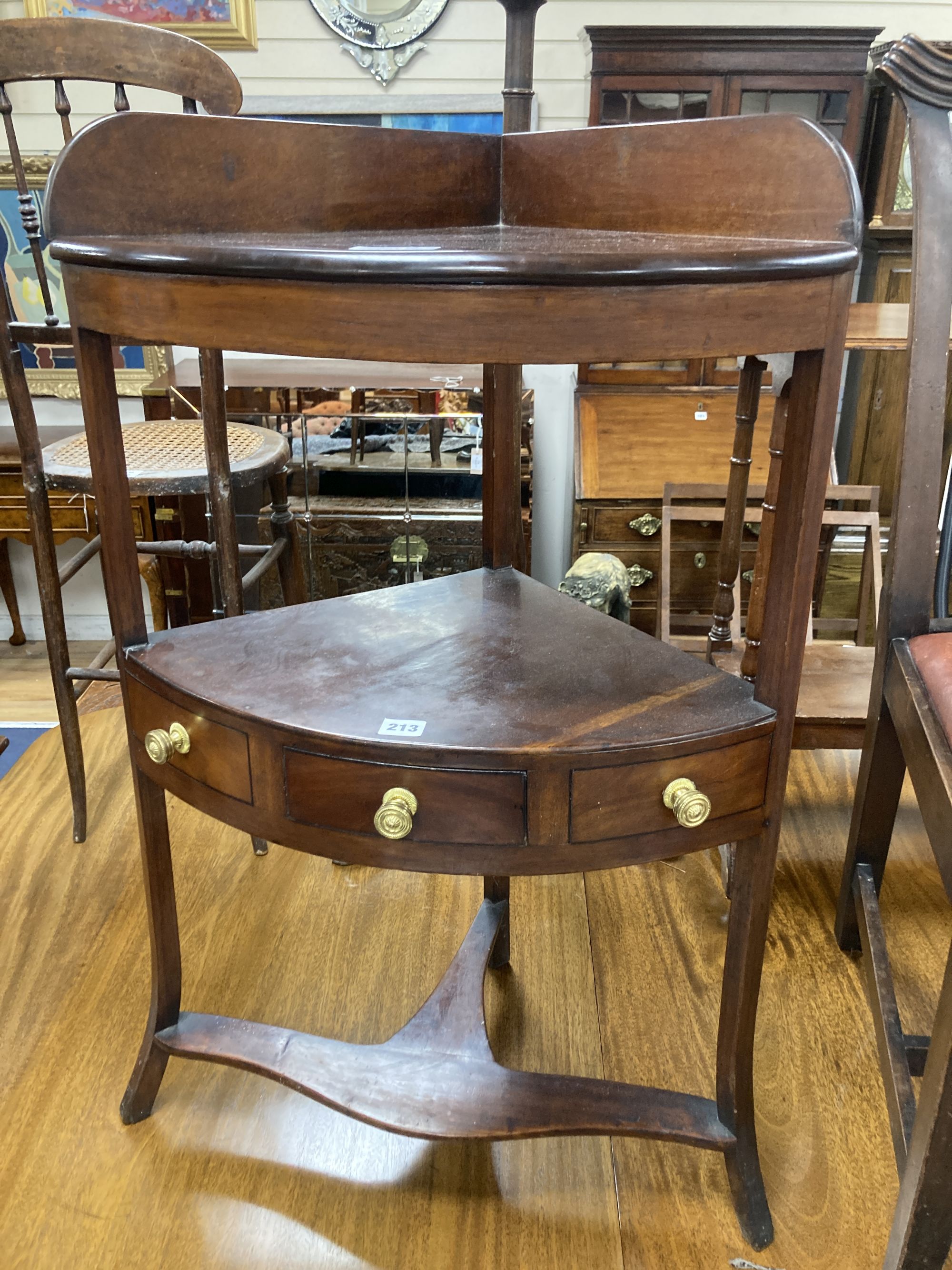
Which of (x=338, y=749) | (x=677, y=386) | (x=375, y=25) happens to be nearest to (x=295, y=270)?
(x=338, y=749)

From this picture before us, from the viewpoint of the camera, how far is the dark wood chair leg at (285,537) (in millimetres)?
1783

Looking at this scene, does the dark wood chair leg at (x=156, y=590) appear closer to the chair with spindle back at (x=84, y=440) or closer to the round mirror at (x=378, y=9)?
the chair with spindle back at (x=84, y=440)

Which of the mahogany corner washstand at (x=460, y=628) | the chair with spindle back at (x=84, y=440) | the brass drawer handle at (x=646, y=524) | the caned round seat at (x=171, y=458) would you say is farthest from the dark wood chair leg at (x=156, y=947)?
the brass drawer handle at (x=646, y=524)

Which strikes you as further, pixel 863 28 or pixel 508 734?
pixel 863 28

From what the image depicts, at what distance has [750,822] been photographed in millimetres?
819

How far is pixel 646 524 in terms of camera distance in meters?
2.46

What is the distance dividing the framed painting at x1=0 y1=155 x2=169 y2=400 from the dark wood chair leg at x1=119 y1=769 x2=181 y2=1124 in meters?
2.39

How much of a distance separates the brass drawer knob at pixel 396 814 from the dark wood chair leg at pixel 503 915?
479 mm

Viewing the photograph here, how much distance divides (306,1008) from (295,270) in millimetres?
899

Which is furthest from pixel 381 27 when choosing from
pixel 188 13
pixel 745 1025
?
pixel 745 1025

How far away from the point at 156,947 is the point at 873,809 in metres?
0.86

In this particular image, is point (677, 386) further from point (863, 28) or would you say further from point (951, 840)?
point (951, 840)

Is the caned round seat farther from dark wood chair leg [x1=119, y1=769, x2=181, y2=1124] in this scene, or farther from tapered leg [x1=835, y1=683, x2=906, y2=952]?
tapered leg [x1=835, y1=683, x2=906, y2=952]

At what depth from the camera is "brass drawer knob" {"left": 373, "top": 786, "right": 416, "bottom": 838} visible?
75 centimetres
